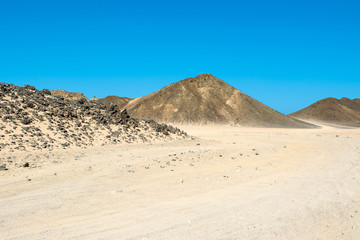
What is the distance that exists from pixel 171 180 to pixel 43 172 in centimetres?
390

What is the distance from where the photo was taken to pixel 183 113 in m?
59.0


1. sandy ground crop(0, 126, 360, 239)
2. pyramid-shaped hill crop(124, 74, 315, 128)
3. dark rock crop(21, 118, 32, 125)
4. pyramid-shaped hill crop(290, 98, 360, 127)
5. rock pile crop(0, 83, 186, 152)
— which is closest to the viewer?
sandy ground crop(0, 126, 360, 239)

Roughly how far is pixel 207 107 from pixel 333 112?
47.5m

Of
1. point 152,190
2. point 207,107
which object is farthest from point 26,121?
point 207,107

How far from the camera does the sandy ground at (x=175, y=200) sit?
207 inches

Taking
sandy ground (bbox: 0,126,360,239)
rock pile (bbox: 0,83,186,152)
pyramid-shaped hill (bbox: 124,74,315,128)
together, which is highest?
pyramid-shaped hill (bbox: 124,74,315,128)

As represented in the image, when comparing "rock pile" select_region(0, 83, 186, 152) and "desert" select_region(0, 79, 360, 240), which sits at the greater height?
"rock pile" select_region(0, 83, 186, 152)

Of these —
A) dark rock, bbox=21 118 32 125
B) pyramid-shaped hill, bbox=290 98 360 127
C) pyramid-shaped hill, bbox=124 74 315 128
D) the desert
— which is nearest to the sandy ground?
the desert

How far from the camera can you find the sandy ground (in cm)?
525

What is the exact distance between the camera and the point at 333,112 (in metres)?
88.7

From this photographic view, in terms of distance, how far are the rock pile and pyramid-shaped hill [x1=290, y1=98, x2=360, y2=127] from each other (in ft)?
250

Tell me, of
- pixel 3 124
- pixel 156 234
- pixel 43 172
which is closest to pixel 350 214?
pixel 156 234

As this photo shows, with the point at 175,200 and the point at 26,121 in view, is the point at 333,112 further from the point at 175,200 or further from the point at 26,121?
the point at 175,200

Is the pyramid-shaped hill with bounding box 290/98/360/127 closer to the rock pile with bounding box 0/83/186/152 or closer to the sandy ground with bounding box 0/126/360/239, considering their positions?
the rock pile with bounding box 0/83/186/152
